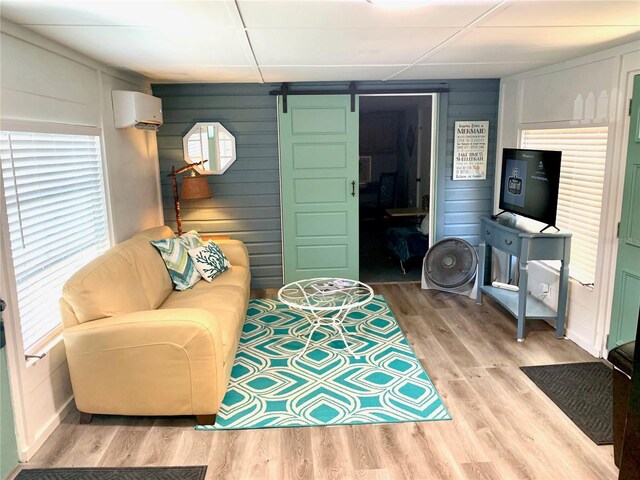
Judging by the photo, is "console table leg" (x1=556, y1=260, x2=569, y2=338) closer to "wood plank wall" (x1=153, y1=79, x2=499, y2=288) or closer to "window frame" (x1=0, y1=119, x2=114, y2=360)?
"wood plank wall" (x1=153, y1=79, x2=499, y2=288)

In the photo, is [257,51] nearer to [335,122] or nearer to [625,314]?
Answer: [335,122]

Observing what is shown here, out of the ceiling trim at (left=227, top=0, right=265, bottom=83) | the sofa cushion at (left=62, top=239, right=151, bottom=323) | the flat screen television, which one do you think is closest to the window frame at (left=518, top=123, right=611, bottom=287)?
the flat screen television

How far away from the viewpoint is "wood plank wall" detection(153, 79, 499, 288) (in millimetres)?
4898

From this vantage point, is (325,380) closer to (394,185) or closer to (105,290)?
(105,290)

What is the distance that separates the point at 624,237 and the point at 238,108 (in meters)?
3.54

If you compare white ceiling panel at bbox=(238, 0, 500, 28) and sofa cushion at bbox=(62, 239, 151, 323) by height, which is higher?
white ceiling panel at bbox=(238, 0, 500, 28)

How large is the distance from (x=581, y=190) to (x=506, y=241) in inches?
26.6

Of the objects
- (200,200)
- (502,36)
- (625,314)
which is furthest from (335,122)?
(625,314)

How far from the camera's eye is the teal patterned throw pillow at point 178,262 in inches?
149

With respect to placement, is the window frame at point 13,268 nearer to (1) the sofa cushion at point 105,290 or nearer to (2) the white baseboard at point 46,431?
(1) the sofa cushion at point 105,290

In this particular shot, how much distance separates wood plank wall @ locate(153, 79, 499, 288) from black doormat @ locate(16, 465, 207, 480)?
296 cm

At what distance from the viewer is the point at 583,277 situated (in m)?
3.80

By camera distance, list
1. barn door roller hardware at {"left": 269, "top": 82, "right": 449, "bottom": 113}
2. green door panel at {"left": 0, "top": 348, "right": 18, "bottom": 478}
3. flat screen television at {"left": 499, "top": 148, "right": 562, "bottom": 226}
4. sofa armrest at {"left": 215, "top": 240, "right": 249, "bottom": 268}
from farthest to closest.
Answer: barn door roller hardware at {"left": 269, "top": 82, "right": 449, "bottom": 113}, sofa armrest at {"left": 215, "top": 240, "right": 249, "bottom": 268}, flat screen television at {"left": 499, "top": 148, "right": 562, "bottom": 226}, green door panel at {"left": 0, "top": 348, "right": 18, "bottom": 478}

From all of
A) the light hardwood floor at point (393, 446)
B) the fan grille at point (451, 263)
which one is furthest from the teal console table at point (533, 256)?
the light hardwood floor at point (393, 446)
